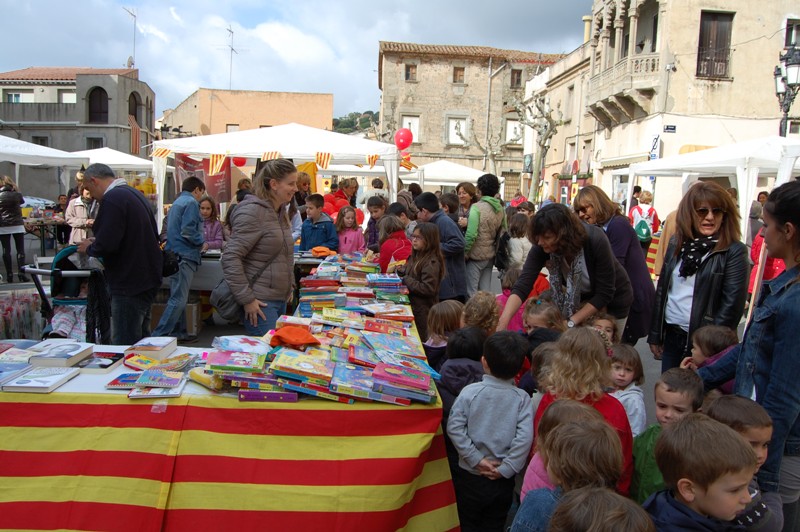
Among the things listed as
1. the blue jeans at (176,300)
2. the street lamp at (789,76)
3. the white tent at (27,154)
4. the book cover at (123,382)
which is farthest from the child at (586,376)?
the white tent at (27,154)

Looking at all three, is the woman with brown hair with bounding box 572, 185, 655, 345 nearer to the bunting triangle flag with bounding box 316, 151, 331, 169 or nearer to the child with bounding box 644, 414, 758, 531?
the child with bounding box 644, 414, 758, 531

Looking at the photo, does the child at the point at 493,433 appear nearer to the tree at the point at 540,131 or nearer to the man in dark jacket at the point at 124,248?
the man in dark jacket at the point at 124,248

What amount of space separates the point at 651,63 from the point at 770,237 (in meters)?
19.1

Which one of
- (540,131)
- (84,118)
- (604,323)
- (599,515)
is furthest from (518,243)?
(84,118)

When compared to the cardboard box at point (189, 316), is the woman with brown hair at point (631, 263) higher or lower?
higher

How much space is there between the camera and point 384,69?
124ft

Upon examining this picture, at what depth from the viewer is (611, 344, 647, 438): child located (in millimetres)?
2900

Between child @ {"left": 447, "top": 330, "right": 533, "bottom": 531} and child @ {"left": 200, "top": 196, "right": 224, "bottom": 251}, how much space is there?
5.44 m

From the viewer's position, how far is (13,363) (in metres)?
2.76

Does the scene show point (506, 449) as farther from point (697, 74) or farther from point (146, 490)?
point (697, 74)

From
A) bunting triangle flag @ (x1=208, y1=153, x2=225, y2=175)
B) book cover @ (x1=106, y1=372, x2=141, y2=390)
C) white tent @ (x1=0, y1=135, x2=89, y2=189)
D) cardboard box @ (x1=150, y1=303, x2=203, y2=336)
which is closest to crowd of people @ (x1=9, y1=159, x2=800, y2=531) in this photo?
book cover @ (x1=106, y1=372, x2=141, y2=390)

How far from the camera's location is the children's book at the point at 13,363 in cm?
255

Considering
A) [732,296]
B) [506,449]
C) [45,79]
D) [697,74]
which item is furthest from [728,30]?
[45,79]

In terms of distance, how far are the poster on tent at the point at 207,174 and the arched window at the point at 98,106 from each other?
1100 inches
